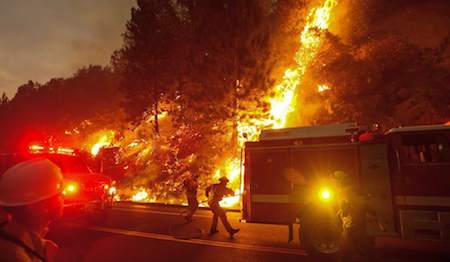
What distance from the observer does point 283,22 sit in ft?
79.8

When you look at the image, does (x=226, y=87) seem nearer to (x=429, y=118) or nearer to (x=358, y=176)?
(x=429, y=118)

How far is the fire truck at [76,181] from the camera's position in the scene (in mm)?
9180

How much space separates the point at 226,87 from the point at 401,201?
574 inches

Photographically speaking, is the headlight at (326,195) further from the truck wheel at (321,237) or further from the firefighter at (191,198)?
the firefighter at (191,198)

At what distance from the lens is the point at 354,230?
23.5ft

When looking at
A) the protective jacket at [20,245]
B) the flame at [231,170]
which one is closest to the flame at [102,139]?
the flame at [231,170]

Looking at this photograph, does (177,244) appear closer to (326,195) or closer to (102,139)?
(326,195)

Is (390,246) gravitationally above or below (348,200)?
below

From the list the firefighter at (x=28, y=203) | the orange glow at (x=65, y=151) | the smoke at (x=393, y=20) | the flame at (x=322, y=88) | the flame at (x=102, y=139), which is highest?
the smoke at (x=393, y=20)

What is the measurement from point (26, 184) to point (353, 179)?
6.97 m

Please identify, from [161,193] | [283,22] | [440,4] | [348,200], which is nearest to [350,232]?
[348,200]

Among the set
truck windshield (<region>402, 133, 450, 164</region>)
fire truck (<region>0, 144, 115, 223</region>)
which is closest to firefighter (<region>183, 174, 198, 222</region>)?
fire truck (<region>0, 144, 115, 223</region>)

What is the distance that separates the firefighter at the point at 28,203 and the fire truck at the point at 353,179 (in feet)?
20.7

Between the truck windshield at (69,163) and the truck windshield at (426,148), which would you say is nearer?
the truck windshield at (426,148)
